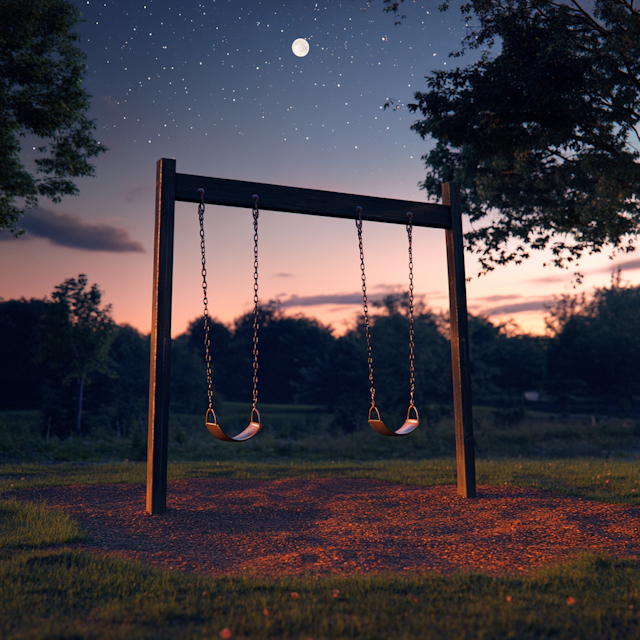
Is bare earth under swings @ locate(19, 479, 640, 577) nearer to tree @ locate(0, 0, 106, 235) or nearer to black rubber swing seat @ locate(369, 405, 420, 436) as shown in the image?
black rubber swing seat @ locate(369, 405, 420, 436)

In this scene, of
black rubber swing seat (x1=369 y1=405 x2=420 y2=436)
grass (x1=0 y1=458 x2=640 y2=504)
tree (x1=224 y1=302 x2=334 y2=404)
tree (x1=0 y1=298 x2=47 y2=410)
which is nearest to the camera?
black rubber swing seat (x1=369 y1=405 x2=420 y2=436)

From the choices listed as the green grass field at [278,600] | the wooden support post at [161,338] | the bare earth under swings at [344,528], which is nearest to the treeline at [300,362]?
the bare earth under swings at [344,528]

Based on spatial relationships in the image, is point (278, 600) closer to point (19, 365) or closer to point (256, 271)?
point (256, 271)

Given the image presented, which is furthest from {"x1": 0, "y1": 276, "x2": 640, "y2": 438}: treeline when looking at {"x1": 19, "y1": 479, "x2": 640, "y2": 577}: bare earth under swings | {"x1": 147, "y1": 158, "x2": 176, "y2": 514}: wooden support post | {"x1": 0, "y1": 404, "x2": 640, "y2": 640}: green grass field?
{"x1": 0, "y1": 404, "x2": 640, "y2": 640}: green grass field

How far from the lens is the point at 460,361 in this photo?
747 cm

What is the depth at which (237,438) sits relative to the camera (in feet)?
19.7

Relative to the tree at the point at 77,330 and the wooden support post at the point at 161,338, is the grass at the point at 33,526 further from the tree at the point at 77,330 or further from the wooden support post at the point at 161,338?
the tree at the point at 77,330

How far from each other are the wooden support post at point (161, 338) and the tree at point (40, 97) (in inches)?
312

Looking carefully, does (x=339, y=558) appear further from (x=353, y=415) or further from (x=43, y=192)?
(x=353, y=415)

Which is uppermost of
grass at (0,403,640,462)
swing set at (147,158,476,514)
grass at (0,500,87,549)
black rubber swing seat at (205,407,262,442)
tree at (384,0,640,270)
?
tree at (384,0,640,270)

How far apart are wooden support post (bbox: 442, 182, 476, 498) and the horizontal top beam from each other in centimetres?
32

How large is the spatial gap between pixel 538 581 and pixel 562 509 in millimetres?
2943

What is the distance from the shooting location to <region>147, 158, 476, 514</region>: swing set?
627 centimetres

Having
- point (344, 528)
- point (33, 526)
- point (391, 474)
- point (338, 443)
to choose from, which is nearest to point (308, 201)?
point (344, 528)
